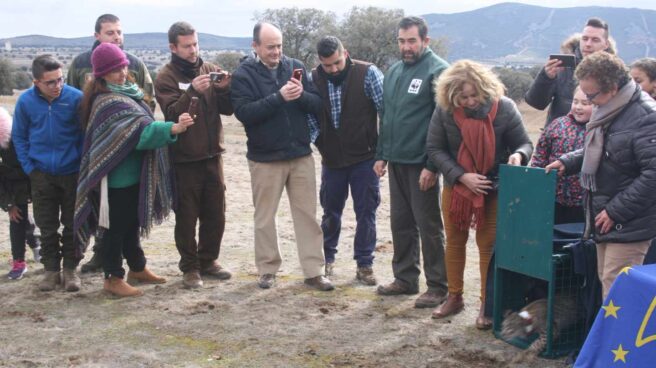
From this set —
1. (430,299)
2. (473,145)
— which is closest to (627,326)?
(473,145)

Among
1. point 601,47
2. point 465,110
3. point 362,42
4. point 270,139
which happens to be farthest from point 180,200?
point 362,42

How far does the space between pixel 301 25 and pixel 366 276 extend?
48311 mm

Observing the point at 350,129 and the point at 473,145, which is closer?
the point at 473,145

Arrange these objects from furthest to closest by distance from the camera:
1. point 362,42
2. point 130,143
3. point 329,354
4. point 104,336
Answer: point 362,42, point 130,143, point 104,336, point 329,354

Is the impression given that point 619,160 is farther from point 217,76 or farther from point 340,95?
point 217,76

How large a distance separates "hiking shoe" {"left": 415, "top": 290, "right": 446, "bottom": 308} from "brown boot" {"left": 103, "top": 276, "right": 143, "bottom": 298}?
239 centimetres

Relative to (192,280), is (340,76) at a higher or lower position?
higher

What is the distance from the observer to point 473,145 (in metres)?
5.19

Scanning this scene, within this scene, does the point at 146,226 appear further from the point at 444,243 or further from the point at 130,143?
the point at 444,243

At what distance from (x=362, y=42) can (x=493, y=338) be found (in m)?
43.4

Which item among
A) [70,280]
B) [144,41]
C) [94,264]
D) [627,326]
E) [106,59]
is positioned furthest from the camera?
[144,41]

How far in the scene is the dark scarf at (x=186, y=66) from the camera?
630 cm

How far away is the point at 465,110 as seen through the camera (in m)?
5.20

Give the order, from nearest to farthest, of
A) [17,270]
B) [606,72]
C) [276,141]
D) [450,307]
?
[606,72], [450,307], [276,141], [17,270]
